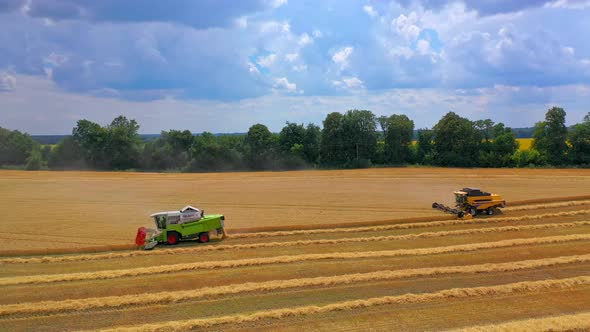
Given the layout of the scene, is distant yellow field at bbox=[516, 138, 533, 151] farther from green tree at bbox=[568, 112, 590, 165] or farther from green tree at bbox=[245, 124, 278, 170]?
green tree at bbox=[245, 124, 278, 170]

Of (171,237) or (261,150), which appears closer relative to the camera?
(171,237)

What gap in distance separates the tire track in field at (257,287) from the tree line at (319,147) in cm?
4022

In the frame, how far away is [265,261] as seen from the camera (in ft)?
53.6

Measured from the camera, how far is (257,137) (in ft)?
195

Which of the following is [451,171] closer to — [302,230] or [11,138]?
[302,230]

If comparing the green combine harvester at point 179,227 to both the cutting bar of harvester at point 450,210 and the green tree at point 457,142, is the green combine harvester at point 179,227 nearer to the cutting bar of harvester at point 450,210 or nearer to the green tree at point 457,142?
the cutting bar of harvester at point 450,210

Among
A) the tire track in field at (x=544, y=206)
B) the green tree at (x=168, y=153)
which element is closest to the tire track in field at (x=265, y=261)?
the tire track in field at (x=544, y=206)

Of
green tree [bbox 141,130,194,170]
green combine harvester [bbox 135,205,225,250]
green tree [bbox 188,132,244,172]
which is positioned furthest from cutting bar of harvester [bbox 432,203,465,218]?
green tree [bbox 141,130,194,170]

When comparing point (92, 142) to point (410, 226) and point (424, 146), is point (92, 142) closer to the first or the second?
point (424, 146)

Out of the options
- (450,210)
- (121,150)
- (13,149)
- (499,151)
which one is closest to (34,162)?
(13,149)

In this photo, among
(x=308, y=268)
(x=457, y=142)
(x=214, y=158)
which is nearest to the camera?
(x=308, y=268)

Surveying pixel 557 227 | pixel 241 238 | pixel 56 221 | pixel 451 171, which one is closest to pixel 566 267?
pixel 557 227

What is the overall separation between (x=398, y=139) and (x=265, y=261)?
144ft

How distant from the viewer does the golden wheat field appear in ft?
38.1
